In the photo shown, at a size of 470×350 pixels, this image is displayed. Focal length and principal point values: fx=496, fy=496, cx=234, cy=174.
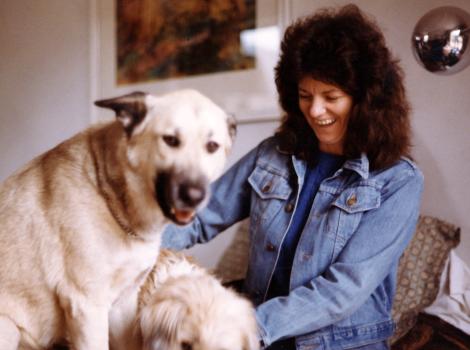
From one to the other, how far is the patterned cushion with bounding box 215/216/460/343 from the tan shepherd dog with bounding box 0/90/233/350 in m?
1.03

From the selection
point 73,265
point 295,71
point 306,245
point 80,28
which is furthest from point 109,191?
point 80,28

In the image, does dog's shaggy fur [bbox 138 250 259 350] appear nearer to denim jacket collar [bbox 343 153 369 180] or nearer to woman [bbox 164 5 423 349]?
woman [bbox 164 5 423 349]

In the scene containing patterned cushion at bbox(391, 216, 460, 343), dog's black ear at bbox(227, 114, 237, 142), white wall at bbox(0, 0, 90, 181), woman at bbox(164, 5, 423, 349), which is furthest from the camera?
white wall at bbox(0, 0, 90, 181)

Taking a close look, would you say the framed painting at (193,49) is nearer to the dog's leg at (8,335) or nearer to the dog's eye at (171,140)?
the dog's eye at (171,140)

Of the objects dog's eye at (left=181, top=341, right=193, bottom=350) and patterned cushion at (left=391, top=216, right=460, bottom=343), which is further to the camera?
patterned cushion at (left=391, top=216, right=460, bottom=343)

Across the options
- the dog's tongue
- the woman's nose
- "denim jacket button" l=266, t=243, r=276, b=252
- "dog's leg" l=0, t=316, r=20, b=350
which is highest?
the woman's nose

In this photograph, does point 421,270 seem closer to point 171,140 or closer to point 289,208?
point 289,208

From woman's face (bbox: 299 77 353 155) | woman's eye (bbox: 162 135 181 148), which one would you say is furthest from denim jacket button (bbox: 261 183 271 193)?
woman's eye (bbox: 162 135 181 148)

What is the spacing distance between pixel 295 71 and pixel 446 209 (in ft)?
3.30

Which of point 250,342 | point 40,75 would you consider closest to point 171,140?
point 250,342

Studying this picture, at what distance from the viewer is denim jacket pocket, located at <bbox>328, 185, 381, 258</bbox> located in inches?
55.6

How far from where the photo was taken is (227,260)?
7.68 ft

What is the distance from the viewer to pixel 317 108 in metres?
1.46

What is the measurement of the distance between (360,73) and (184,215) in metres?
0.73
